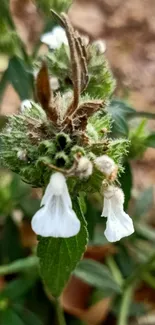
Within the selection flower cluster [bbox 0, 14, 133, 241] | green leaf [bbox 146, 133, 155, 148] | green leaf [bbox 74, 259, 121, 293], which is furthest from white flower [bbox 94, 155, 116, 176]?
green leaf [bbox 74, 259, 121, 293]

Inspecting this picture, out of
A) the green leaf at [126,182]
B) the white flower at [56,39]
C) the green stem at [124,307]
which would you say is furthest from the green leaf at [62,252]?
the green stem at [124,307]

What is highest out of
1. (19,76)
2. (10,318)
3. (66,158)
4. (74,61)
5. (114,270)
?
(19,76)

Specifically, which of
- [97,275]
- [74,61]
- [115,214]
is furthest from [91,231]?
[74,61]

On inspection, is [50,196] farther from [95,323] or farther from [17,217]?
[17,217]

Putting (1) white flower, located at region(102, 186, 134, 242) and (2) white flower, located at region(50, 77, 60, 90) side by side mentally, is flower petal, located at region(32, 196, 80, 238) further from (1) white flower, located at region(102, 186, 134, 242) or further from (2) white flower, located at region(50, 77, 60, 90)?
(2) white flower, located at region(50, 77, 60, 90)

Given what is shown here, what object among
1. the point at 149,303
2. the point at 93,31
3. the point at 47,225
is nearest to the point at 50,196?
the point at 47,225

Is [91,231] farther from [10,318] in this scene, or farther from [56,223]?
[56,223]

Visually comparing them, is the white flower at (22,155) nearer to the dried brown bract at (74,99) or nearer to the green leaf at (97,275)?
the dried brown bract at (74,99)
